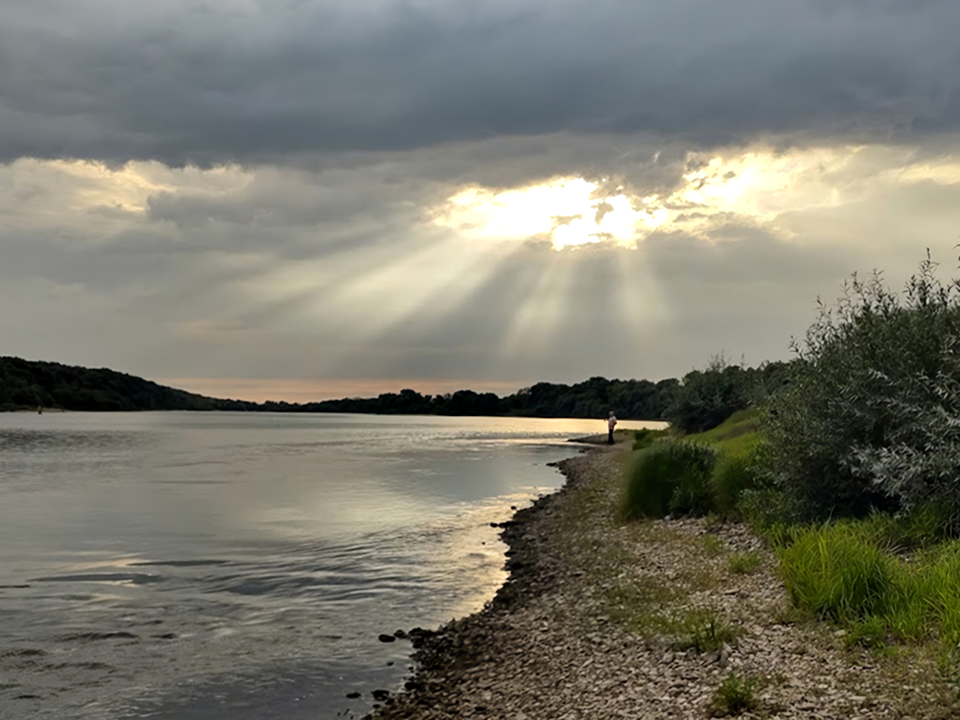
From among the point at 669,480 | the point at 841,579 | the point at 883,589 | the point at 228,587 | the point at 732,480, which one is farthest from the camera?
A: the point at 669,480

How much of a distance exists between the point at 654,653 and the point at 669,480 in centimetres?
1540

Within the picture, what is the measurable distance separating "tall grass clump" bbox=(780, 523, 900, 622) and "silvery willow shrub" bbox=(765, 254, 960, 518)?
2.52m

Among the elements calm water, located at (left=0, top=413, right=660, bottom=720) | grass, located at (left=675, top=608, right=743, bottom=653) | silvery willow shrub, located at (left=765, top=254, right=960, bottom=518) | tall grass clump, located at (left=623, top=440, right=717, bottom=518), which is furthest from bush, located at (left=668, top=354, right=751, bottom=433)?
grass, located at (left=675, top=608, right=743, bottom=653)

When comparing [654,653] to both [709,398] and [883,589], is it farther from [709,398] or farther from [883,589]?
[709,398]

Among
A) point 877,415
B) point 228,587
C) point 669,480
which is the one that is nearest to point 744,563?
point 877,415

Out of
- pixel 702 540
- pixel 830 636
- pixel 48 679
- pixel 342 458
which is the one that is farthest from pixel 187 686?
pixel 342 458

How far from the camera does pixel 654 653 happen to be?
11.8m

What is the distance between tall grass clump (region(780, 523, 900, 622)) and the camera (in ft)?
36.3

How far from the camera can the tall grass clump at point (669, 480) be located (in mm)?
25719

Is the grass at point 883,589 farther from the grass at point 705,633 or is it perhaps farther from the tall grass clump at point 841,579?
the grass at point 705,633

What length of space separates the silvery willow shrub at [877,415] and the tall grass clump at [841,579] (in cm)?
252

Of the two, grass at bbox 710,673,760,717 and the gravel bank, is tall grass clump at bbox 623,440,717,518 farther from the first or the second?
grass at bbox 710,673,760,717

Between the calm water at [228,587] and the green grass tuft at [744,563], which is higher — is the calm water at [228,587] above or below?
below

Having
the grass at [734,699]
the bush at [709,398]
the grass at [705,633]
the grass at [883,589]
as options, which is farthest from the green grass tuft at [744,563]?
the bush at [709,398]
